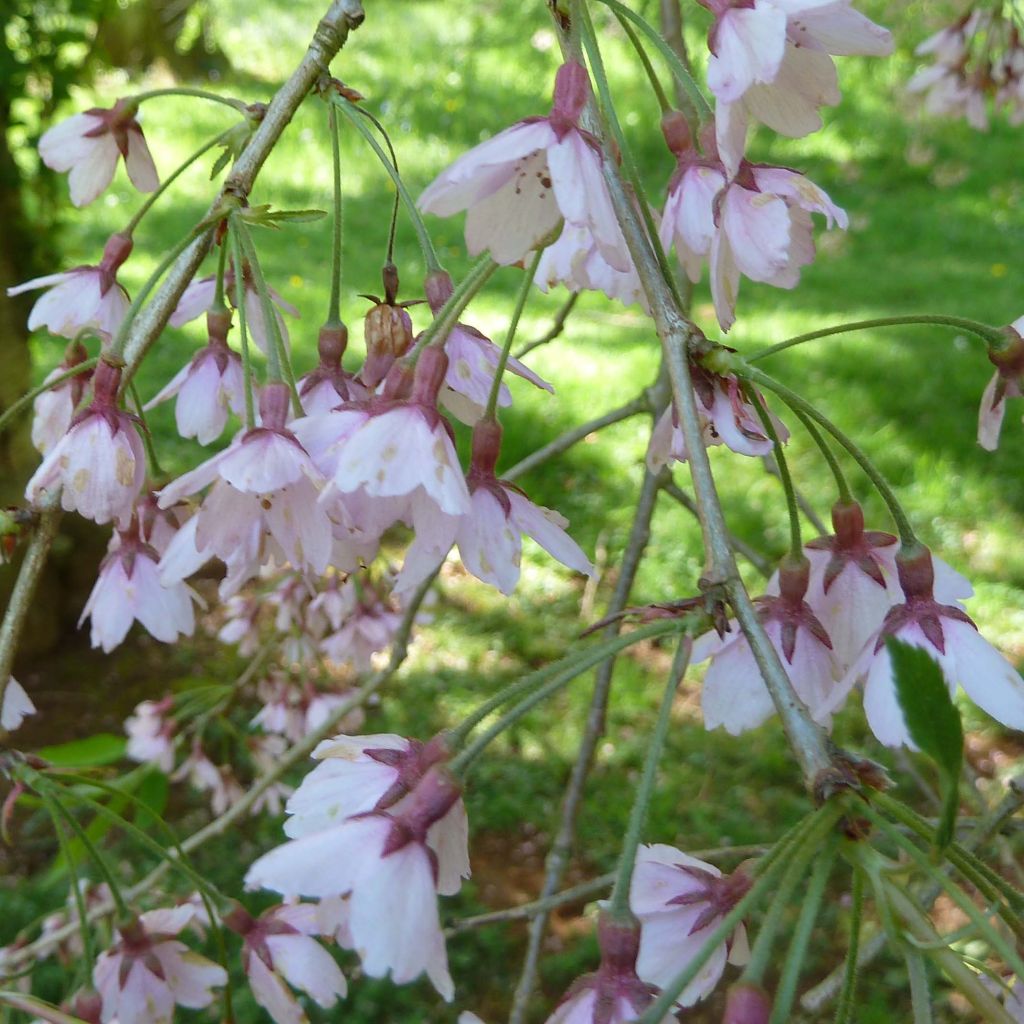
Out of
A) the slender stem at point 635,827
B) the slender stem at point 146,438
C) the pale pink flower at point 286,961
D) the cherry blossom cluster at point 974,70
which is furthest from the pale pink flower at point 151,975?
the cherry blossom cluster at point 974,70

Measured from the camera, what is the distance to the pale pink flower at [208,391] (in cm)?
102

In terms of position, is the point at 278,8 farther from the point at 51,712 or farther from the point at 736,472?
the point at 51,712

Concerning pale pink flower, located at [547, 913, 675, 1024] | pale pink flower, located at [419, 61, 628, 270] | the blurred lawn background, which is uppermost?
pale pink flower, located at [419, 61, 628, 270]

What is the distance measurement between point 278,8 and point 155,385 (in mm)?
5889

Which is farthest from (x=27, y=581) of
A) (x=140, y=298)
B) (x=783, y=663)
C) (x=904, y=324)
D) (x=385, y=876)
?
(x=904, y=324)

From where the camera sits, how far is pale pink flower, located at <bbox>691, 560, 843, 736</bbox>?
803 mm

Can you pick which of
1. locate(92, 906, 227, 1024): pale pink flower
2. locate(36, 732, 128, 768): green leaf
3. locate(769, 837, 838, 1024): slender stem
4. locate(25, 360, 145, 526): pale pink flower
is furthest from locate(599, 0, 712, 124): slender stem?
locate(36, 732, 128, 768): green leaf

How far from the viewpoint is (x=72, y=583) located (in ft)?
11.9

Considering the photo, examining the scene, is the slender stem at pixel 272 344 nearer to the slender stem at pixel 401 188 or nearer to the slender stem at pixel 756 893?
the slender stem at pixel 401 188

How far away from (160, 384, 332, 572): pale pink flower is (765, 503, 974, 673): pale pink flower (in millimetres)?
344

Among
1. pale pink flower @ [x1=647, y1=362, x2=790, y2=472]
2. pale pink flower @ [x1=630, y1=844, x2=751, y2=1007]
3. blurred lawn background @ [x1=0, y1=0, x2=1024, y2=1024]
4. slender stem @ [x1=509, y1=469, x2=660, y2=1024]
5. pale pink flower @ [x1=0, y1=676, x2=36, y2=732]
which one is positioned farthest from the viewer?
blurred lawn background @ [x1=0, y1=0, x2=1024, y2=1024]

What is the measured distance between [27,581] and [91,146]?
0.48m

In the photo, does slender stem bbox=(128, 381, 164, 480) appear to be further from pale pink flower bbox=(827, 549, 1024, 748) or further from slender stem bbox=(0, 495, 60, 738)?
pale pink flower bbox=(827, 549, 1024, 748)

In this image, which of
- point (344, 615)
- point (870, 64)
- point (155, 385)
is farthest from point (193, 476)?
point (870, 64)
